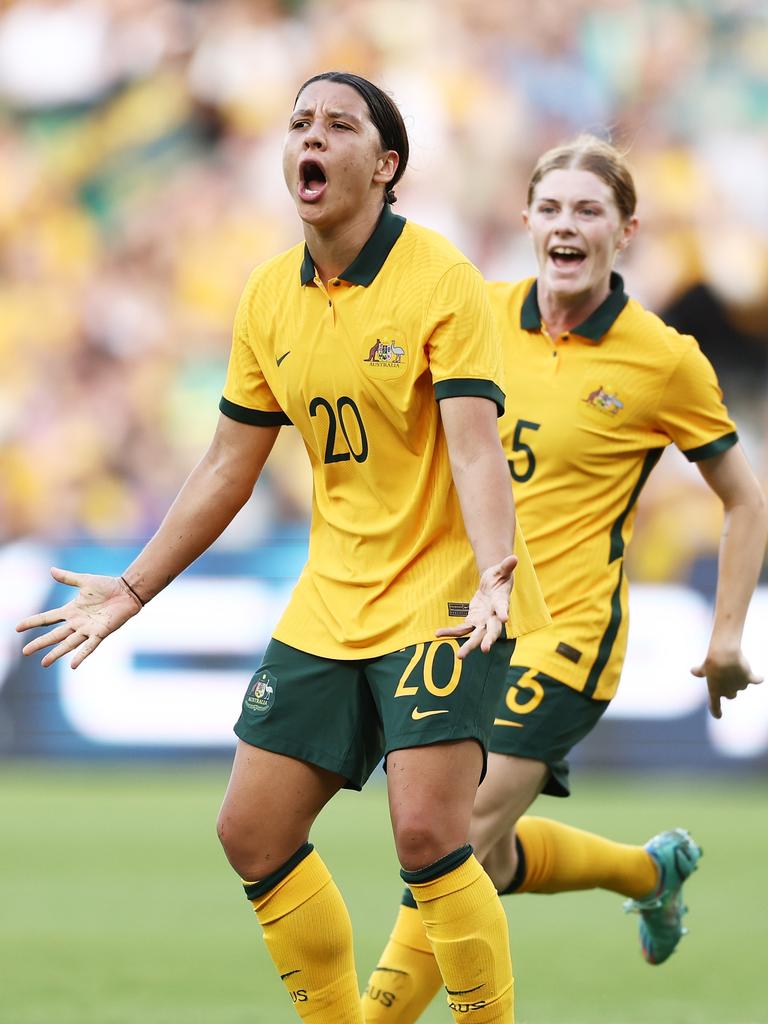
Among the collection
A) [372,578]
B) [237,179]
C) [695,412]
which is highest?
[237,179]

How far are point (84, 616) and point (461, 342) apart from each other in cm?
105

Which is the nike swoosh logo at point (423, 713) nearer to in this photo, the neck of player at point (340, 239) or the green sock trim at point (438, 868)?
the green sock trim at point (438, 868)

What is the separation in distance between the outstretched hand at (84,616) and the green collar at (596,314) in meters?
1.55

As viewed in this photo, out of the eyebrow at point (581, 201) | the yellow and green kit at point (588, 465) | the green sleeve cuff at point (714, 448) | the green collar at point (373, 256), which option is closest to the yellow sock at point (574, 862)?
the yellow and green kit at point (588, 465)

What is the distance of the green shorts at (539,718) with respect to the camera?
14.9ft

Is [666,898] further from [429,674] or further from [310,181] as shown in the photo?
[310,181]

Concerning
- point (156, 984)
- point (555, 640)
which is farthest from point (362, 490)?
point (156, 984)

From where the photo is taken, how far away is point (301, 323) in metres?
3.69

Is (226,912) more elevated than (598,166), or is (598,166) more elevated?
(598,166)

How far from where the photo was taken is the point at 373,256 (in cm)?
366

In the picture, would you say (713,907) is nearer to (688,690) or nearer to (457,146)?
(688,690)

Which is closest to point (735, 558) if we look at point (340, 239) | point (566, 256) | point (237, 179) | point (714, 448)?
point (714, 448)

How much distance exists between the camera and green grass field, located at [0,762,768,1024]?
5.47m

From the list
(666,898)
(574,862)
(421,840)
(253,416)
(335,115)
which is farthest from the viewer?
(666,898)
